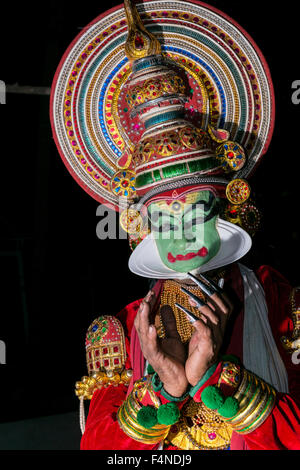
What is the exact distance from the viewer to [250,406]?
68.6 inches

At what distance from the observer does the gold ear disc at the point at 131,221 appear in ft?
7.07

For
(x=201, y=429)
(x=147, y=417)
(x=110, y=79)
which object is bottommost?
(x=201, y=429)

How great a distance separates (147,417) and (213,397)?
0.25 m

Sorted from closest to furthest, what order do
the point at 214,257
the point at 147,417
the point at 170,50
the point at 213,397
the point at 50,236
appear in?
the point at 213,397
the point at 147,417
the point at 214,257
the point at 170,50
the point at 50,236

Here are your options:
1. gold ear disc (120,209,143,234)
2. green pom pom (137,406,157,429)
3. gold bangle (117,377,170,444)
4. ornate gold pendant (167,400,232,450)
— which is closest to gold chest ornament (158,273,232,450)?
ornate gold pendant (167,400,232,450)

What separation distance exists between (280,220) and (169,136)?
2.40 metres

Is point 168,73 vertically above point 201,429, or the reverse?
point 168,73

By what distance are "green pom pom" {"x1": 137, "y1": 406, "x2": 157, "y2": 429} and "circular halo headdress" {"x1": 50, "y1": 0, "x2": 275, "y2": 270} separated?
0.64m

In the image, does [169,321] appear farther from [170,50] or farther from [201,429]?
[170,50]

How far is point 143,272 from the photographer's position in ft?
6.73

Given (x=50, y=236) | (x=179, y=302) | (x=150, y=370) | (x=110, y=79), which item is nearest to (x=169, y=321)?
(x=179, y=302)

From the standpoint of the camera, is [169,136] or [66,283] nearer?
[169,136]
